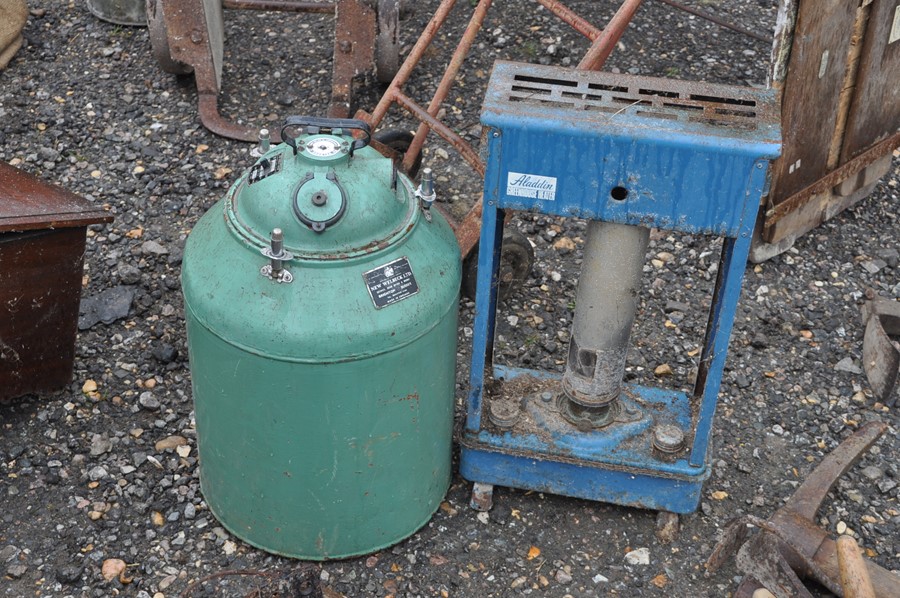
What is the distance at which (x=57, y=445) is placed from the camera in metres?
3.87

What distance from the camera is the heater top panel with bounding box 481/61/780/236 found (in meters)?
2.87

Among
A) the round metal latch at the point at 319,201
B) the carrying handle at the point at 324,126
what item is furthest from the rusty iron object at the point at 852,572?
the carrying handle at the point at 324,126

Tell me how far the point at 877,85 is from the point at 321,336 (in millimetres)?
3216

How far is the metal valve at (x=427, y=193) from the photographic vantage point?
3.16 meters

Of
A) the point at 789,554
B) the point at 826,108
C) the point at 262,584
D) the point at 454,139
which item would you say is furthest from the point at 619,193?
the point at 826,108

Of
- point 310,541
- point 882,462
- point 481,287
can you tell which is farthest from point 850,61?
point 310,541

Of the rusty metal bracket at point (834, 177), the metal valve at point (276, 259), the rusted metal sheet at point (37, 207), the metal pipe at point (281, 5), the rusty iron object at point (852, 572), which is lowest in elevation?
the rusty iron object at point (852, 572)

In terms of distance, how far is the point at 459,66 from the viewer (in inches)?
181

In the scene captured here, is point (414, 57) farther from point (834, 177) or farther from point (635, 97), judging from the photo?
point (834, 177)

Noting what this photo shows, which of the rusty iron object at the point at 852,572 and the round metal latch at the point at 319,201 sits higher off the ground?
the round metal latch at the point at 319,201

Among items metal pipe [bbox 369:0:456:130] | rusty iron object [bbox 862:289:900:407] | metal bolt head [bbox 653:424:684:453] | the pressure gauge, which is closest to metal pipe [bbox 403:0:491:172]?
metal pipe [bbox 369:0:456:130]

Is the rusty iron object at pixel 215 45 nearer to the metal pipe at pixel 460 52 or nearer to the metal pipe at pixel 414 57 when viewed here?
the metal pipe at pixel 414 57

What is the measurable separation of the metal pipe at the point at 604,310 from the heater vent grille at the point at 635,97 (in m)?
0.37

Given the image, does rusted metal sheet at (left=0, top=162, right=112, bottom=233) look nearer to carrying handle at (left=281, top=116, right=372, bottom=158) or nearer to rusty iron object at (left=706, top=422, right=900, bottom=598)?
carrying handle at (left=281, top=116, right=372, bottom=158)
